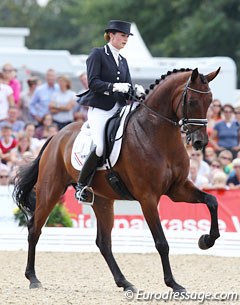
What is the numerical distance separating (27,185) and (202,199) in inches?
93.6

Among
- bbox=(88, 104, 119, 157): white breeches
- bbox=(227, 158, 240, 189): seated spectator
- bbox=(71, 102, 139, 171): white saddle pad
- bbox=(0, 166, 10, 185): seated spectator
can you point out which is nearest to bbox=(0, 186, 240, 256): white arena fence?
bbox=(0, 166, 10, 185): seated spectator

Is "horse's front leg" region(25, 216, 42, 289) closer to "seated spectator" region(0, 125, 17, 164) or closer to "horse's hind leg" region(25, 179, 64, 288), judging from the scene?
"horse's hind leg" region(25, 179, 64, 288)

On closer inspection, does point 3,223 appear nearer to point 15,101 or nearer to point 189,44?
point 15,101

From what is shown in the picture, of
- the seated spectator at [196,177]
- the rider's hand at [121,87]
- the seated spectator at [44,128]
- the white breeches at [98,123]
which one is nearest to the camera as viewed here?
the rider's hand at [121,87]

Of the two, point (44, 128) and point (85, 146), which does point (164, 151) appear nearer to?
point (85, 146)

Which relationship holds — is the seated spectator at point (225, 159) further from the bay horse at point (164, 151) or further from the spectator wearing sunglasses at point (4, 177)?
the bay horse at point (164, 151)

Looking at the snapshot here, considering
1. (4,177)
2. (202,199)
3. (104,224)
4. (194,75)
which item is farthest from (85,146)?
(4,177)

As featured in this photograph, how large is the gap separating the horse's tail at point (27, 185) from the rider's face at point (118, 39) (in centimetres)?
159

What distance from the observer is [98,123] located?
876 cm

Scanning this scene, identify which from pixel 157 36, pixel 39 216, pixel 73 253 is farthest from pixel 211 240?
pixel 157 36

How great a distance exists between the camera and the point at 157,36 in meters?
35.7

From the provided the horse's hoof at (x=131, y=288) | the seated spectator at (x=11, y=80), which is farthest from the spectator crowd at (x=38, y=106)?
the horse's hoof at (x=131, y=288)

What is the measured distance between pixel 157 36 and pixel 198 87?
91.9 feet

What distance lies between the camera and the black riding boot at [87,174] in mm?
8711
